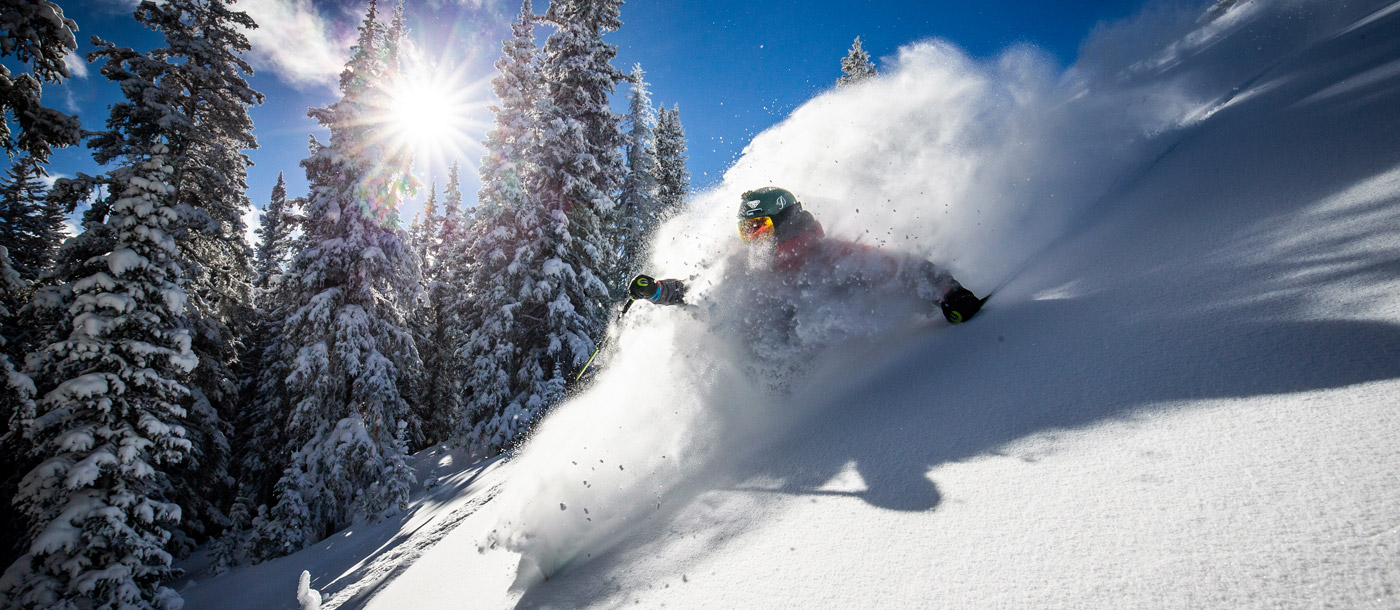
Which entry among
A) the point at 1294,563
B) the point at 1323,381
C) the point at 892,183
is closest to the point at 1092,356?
the point at 1323,381

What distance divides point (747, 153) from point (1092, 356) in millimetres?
6720

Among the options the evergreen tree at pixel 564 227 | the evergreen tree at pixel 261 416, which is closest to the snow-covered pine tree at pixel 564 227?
the evergreen tree at pixel 564 227

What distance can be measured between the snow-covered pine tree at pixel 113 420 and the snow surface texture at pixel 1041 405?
4106 millimetres

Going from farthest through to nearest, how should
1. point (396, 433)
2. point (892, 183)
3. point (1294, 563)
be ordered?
point (396, 433) < point (892, 183) < point (1294, 563)

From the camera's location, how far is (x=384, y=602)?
165 inches

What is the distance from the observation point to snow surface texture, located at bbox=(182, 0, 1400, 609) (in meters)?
1.55

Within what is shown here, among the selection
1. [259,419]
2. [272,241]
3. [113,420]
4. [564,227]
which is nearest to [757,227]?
[564,227]

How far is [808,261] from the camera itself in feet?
17.0

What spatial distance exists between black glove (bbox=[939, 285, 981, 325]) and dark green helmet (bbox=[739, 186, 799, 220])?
1.91m

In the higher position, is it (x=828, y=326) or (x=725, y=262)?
(x=725, y=262)

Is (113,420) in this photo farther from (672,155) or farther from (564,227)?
(672,155)

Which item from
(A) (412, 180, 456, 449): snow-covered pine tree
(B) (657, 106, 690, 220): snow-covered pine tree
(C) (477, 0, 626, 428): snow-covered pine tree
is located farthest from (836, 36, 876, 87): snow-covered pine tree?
(A) (412, 180, 456, 449): snow-covered pine tree

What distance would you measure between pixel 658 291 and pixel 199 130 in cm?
1317

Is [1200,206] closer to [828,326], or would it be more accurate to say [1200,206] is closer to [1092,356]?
[1092,356]
